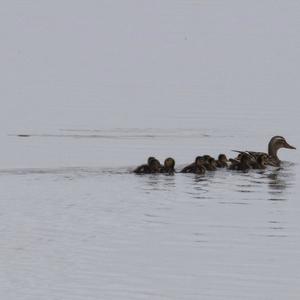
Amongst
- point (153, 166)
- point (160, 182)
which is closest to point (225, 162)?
point (153, 166)

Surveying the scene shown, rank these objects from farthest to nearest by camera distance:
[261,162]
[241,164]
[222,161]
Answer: [261,162] → [222,161] → [241,164]

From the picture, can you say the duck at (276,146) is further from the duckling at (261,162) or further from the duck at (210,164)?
the duck at (210,164)

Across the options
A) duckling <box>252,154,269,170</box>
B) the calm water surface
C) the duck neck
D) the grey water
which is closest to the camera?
the calm water surface

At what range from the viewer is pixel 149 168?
18672 mm

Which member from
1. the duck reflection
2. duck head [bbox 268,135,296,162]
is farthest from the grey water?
duck head [bbox 268,135,296,162]

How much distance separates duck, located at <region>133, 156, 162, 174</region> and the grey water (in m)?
0.14

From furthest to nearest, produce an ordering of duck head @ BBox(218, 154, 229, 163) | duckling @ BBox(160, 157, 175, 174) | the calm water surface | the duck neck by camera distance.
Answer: the duck neck → duck head @ BBox(218, 154, 229, 163) → duckling @ BBox(160, 157, 175, 174) → the calm water surface

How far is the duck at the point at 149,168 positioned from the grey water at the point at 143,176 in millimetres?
142

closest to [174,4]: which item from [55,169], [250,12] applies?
[250,12]

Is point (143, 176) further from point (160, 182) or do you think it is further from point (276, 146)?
point (276, 146)

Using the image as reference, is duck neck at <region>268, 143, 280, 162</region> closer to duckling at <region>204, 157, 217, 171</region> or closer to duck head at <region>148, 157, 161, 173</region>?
duckling at <region>204, 157, 217, 171</region>

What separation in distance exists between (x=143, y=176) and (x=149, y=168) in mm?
262

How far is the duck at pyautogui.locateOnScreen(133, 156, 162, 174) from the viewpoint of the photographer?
731 inches

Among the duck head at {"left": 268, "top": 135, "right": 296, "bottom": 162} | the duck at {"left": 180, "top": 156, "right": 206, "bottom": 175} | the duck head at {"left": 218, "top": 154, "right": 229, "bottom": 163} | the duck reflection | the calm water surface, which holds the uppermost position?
the duck head at {"left": 268, "top": 135, "right": 296, "bottom": 162}
